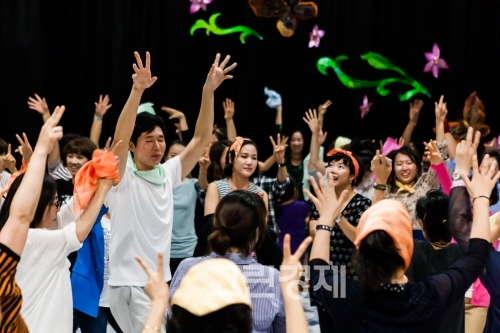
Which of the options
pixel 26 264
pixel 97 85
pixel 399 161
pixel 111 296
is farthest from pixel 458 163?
pixel 97 85

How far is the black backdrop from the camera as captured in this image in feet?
24.9

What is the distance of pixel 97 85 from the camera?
7.69 meters

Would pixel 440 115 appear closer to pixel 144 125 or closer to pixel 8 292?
pixel 144 125

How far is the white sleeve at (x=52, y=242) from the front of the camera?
290 cm

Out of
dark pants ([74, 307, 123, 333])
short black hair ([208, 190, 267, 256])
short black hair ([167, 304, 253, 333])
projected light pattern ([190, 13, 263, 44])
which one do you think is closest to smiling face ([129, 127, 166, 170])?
dark pants ([74, 307, 123, 333])

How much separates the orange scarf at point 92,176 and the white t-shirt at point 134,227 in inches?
23.7

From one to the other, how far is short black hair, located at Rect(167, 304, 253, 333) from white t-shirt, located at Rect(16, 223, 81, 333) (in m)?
1.23

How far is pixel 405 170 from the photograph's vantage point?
17.6 ft

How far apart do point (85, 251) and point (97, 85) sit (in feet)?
12.8

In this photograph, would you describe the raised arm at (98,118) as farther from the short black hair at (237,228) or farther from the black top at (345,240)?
the short black hair at (237,228)

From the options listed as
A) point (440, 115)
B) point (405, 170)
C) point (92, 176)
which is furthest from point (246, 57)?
point (92, 176)

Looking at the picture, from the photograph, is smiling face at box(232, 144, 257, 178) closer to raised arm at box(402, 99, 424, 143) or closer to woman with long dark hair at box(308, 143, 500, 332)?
woman with long dark hair at box(308, 143, 500, 332)

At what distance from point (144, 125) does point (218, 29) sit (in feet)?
14.3

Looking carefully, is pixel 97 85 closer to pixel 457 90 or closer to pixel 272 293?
pixel 457 90
